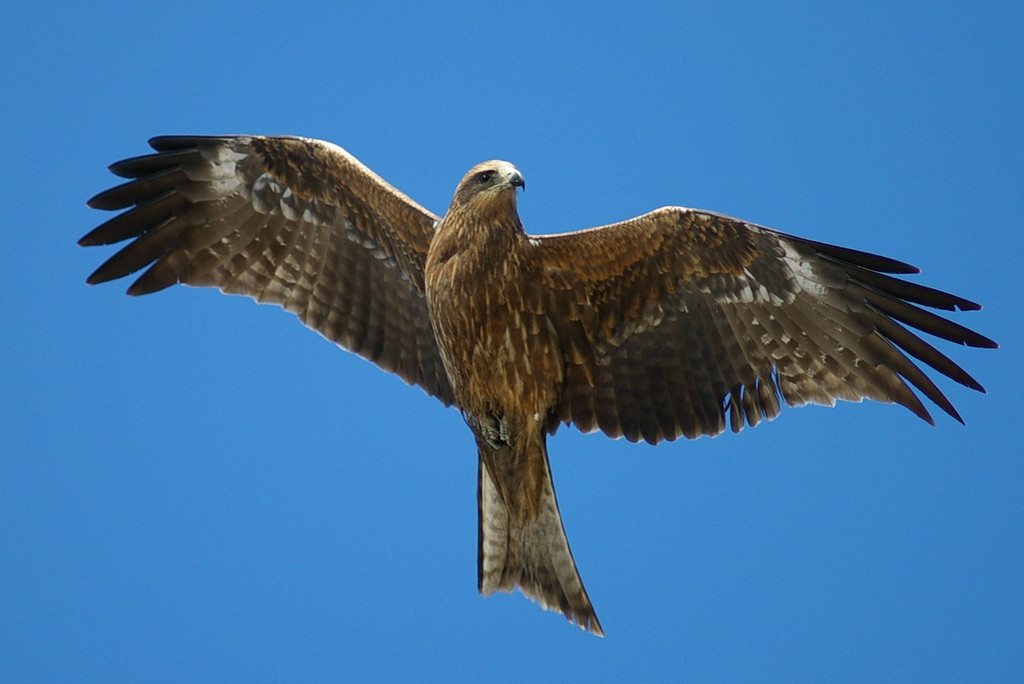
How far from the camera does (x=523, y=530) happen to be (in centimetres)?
768

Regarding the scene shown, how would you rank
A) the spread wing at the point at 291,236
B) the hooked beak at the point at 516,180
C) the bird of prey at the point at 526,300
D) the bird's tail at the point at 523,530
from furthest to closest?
the spread wing at the point at 291,236 → the bird's tail at the point at 523,530 → the bird of prey at the point at 526,300 → the hooked beak at the point at 516,180

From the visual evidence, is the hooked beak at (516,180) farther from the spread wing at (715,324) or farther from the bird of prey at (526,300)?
the spread wing at (715,324)

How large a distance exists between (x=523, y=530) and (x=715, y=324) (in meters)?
1.79

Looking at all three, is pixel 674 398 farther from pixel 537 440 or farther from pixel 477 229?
pixel 477 229

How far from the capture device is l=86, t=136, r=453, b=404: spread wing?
7688 mm

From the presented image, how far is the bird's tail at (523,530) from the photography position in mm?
7586

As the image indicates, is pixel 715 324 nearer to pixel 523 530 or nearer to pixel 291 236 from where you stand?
pixel 523 530

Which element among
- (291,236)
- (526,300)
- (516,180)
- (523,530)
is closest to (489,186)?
(516,180)

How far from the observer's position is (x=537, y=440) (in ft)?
25.1

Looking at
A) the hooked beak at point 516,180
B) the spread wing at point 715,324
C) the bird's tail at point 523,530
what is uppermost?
the hooked beak at point 516,180

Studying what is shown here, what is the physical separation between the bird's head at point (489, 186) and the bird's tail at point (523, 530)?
147cm

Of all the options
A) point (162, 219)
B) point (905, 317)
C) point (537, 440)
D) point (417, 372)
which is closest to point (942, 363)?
point (905, 317)

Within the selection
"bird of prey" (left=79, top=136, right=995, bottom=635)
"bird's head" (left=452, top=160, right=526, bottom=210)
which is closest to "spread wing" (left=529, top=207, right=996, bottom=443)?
"bird of prey" (left=79, top=136, right=995, bottom=635)

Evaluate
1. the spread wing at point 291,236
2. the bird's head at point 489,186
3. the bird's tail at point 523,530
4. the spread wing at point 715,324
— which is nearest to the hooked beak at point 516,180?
the bird's head at point 489,186
